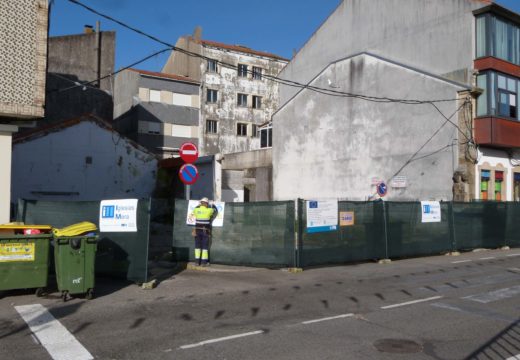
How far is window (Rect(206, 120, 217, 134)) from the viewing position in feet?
154

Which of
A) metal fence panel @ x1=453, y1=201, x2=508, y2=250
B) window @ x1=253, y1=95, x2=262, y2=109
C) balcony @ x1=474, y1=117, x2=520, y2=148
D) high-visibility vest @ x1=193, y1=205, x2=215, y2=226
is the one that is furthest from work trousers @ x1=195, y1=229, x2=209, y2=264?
window @ x1=253, y1=95, x2=262, y2=109

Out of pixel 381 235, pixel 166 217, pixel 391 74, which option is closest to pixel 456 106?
pixel 391 74

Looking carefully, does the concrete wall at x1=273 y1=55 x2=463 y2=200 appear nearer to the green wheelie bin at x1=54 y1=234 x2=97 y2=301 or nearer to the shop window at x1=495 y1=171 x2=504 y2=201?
the shop window at x1=495 y1=171 x2=504 y2=201

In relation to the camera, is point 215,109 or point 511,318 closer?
point 511,318

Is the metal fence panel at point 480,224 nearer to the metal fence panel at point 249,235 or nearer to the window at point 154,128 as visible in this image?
the metal fence panel at point 249,235

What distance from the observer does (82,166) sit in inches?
858

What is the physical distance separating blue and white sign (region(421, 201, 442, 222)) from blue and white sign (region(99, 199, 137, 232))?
9873 millimetres

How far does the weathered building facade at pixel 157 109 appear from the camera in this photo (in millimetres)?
42562

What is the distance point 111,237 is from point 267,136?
2743cm

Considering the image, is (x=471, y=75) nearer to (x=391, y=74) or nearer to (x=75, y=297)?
(x=391, y=74)

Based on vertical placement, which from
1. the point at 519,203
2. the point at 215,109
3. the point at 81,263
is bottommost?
the point at 81,263

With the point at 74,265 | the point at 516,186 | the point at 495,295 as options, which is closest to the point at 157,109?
the point at 516,186

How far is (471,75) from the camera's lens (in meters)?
22.7

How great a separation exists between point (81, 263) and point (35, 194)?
43.9 feet
